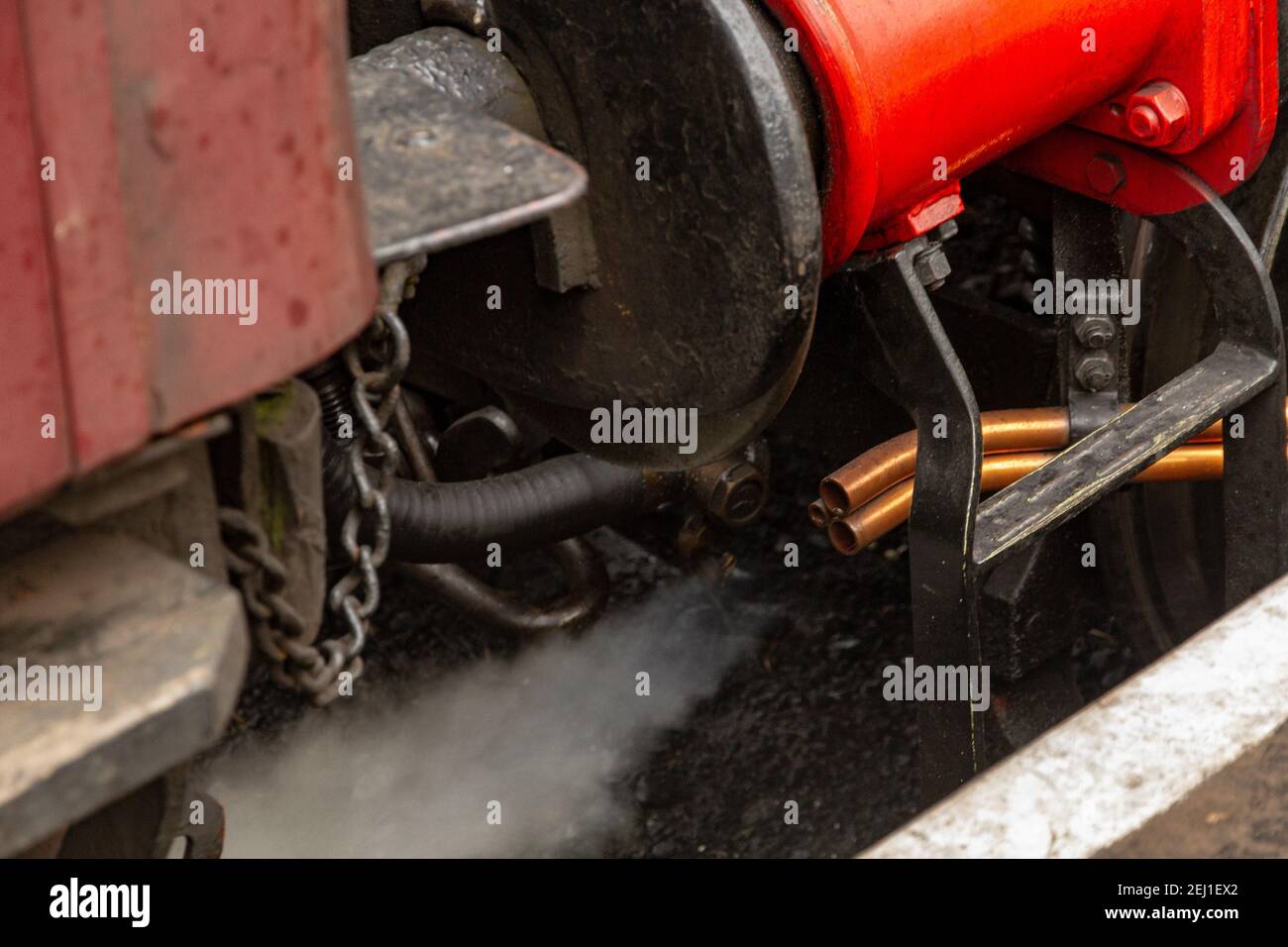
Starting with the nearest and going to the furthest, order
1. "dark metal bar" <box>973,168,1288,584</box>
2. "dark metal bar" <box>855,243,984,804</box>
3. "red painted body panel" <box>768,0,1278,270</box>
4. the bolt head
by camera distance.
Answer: "red painted body panel" <box>768,0,1278,270</box> → "dark metal bar" <box>855,243,984,804</box> → "dark metal bar" <box>973,168,1288,584</box> → the bolt head

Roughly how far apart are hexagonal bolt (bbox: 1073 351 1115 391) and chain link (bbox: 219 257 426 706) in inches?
42.5

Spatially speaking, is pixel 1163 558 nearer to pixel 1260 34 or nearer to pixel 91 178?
pixel 1260 34

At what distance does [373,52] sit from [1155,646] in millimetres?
1652

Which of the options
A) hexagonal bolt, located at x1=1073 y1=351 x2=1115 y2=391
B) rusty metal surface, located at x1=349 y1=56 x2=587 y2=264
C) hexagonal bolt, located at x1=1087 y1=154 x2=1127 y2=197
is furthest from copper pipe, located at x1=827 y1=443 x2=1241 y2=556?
rusty metal surface, located at x1=349 y1=56 x2=587 y2=264

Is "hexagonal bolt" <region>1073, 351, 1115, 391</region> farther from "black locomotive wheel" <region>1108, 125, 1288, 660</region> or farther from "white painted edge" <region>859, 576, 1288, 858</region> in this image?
"white painted edge" <region>859, 576, 1288, 858</region>

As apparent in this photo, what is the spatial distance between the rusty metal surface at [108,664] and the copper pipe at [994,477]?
1.00 m

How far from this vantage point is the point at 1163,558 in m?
2.46

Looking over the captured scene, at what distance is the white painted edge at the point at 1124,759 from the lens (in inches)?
51.6

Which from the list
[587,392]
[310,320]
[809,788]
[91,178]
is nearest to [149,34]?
[91,178]

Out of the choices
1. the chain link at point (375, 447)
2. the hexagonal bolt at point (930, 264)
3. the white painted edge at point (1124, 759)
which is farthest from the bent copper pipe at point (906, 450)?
the chain link at point (375, 447)

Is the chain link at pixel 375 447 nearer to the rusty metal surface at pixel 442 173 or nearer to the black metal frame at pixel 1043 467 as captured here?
the rusty metal surface at pixel 442 173

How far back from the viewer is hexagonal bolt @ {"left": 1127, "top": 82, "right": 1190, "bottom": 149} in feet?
6.35

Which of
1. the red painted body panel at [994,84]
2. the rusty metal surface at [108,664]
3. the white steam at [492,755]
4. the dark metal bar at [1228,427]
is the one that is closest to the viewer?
the rusty metal surface at [108,664]

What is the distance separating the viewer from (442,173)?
1146 mm
